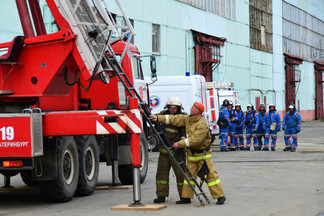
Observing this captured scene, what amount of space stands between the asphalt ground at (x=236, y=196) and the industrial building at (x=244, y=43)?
864 centimetres

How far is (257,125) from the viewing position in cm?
2805

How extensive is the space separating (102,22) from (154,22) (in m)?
27.0

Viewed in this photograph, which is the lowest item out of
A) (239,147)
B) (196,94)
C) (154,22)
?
(239,147)

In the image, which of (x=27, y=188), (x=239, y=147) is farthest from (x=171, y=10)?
(x=27, y=188)

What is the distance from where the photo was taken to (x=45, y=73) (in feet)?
38.7

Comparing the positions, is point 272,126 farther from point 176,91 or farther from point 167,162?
point 167,162

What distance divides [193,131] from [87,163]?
274 cm

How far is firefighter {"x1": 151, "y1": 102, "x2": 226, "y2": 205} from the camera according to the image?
1181cm

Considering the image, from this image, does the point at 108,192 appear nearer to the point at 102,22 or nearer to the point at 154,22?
the point at 102,22

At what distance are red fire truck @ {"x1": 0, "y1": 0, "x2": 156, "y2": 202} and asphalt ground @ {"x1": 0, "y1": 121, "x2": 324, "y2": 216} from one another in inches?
22.4

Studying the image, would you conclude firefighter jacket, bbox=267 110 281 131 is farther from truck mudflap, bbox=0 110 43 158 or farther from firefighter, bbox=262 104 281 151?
truck mudflap, bbox=0 110 43 158

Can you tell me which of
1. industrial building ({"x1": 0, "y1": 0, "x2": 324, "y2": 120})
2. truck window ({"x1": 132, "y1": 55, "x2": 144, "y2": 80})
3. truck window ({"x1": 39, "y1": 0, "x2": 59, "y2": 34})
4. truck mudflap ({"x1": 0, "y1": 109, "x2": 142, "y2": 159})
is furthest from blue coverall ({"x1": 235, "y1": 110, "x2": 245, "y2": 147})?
truck mudflap ({"x1": 0, "y1": 109, "x2": 142, "y2": 159})

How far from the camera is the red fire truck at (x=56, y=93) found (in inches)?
447

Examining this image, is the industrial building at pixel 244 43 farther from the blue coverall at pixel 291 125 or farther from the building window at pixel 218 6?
the blue coverall at pixel 291 125
